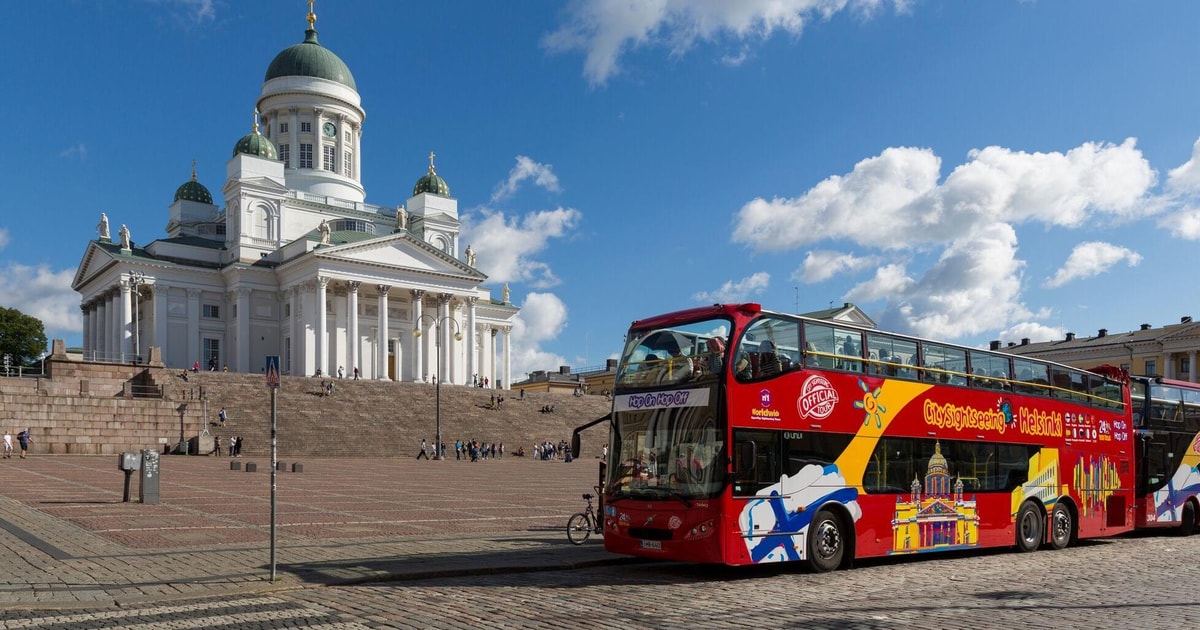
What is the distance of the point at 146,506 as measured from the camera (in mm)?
20797

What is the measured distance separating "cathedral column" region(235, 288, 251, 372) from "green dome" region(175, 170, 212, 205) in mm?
17560

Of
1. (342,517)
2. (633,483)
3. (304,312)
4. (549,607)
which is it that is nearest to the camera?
(549,607)

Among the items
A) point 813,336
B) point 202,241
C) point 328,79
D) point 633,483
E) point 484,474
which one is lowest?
point 484,474

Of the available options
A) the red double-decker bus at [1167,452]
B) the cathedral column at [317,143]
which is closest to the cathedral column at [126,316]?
Result: the cathedral column at [317,143]

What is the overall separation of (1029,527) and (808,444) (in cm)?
668

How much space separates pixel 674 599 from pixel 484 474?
95.9ft

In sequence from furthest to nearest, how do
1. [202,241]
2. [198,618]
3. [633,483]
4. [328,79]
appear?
[328,79] → [202,241] → [633,483] → [198,618]

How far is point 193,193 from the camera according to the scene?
3509 inches

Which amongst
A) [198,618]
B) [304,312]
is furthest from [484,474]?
[304,312]

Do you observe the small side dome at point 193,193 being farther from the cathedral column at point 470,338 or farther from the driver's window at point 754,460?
the driver's window at point 754,460

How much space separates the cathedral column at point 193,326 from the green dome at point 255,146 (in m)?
12.4

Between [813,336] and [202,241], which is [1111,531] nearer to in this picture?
[813,336]

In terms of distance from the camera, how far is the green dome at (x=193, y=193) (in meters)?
88.6

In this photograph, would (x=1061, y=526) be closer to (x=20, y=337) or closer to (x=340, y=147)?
(x=340, y=147)
